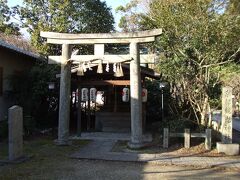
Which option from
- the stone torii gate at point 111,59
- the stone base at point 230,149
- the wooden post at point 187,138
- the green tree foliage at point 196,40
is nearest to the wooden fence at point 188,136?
the wooden post at point 187,138

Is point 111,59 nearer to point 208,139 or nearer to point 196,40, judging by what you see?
point 196,40

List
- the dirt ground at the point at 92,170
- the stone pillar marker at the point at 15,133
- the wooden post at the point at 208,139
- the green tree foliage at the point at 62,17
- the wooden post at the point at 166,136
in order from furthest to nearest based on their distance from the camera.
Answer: the green tree foliage at the point at 62,17 → the wooden post at the point at 166,136 → the wooden post at the point at 208,139 → the stone pillar marker at the point at 15,133 → the dirt ground at the point at 92,170

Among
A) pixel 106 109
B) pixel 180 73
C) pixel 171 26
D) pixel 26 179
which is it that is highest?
pixel 171 26

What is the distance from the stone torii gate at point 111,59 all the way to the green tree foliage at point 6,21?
18125 mm

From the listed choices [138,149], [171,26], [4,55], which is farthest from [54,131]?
[171,26]

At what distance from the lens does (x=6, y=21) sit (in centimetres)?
3062

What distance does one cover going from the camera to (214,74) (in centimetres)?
1609

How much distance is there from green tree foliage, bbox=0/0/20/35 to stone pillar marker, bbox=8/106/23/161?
20919 millimetres

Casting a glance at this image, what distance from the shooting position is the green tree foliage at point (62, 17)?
26.3 metres

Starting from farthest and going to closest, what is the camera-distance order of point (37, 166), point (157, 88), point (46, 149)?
point (157, 88), point (46, 149), point (37, 166)

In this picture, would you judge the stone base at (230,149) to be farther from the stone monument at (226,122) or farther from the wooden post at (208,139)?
the wooden post at (208,139)

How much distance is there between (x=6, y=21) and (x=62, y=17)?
22.4 ft

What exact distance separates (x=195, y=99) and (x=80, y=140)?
441cm

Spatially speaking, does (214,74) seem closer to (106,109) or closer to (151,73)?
(151,73)
